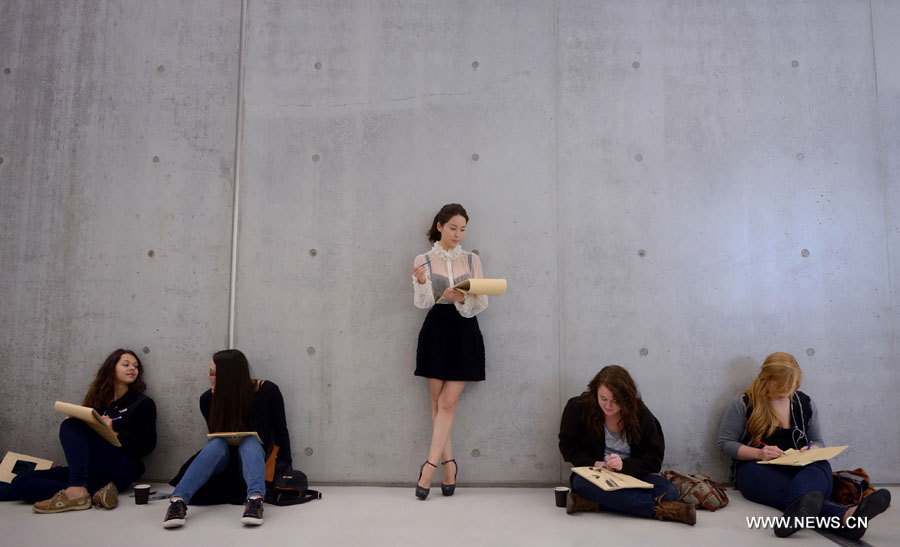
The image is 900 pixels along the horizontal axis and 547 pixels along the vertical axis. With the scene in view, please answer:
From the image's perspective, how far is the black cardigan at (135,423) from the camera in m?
3.68

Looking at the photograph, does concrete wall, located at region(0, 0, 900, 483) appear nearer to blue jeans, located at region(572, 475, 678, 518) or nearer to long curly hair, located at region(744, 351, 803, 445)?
long curly hair, located at region(744, 351, 803, 445)

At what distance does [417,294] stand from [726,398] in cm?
204

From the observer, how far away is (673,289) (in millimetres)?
4027

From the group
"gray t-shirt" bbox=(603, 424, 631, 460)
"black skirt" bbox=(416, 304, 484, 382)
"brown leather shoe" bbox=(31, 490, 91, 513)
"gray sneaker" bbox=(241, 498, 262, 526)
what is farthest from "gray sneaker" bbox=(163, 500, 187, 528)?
"gray t-shirt" bbox=(603, 424, 631, 460)

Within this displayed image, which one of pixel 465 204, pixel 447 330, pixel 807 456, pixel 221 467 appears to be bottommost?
pixel 221 467

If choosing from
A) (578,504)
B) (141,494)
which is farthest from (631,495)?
(141,494)

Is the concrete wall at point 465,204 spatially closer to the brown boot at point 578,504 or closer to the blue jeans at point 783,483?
the blue jeans at point 783,483

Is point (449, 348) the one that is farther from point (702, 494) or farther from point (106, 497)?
point (106, 497)

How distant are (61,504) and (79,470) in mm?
190

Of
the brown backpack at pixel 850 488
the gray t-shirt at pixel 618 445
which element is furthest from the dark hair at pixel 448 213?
the brown backpack at pixel 850 488

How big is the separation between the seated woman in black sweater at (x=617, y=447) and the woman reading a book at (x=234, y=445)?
62.6 inches

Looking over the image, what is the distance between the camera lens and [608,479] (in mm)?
3078

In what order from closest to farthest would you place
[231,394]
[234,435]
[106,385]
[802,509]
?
[802,509] → [234,435] → [231,394] → [106,385]

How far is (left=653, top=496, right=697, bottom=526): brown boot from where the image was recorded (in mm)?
3010
